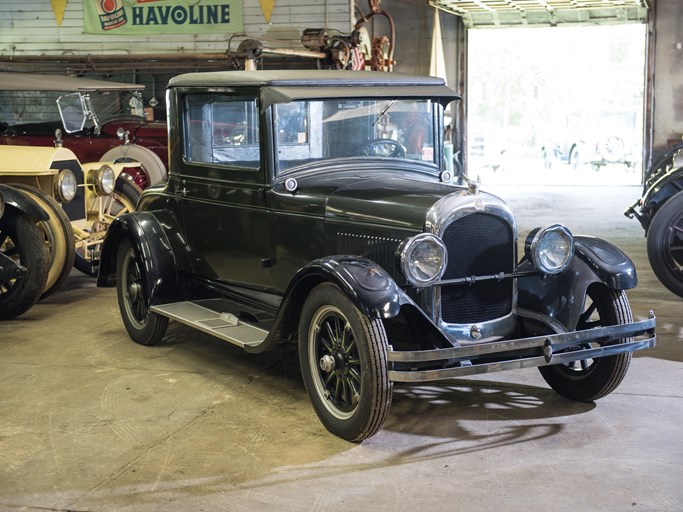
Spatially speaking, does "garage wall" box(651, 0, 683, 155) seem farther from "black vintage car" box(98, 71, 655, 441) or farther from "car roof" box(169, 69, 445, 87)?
"black vintage car" box(98, 71, 655, 441)

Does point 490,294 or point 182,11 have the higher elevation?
point 182,11

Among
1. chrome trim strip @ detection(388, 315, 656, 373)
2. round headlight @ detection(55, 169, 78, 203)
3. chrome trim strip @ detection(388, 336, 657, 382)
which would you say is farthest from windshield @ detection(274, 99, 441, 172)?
round headlight @ detection(55, 169, 78, 203)

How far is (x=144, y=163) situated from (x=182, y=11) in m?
4.85

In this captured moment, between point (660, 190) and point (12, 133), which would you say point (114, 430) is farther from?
point (12, 133)

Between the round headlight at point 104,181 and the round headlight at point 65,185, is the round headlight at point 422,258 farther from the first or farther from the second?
the round headlight at point 104,181

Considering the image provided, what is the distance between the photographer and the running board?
15.1ft

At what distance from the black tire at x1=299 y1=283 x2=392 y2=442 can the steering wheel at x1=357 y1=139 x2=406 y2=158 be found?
114 cm

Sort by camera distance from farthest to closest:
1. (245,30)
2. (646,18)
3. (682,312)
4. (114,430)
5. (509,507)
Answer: (646,18)
(245,30)
(682,312)
(114,430)
(509,507)

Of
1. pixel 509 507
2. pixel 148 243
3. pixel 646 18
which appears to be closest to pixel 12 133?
pixel 148 243

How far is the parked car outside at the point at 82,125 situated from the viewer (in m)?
9.51

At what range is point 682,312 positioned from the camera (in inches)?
250

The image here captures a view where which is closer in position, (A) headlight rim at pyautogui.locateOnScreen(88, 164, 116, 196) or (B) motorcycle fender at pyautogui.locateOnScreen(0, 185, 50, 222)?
(B) motorcycle fender at pyautogui.locateOnScreen(0, 185, 50, 222)

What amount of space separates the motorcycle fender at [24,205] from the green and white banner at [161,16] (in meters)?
7.99

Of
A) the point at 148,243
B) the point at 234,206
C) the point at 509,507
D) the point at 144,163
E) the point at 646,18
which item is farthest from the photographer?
the point at 646,18
